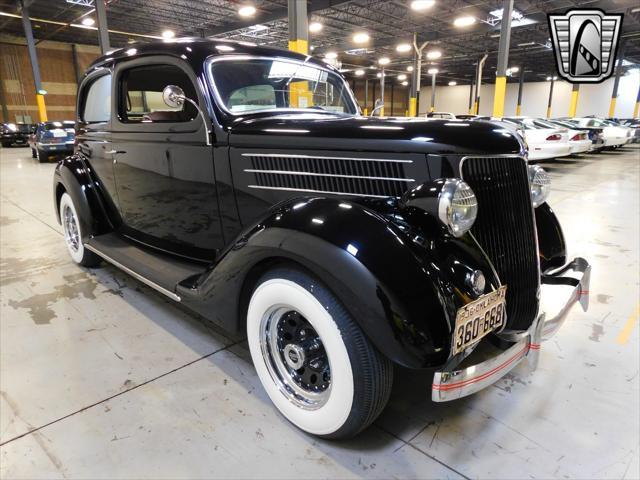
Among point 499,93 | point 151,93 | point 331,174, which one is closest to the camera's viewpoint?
point 331,174

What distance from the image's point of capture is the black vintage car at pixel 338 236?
4.64ft

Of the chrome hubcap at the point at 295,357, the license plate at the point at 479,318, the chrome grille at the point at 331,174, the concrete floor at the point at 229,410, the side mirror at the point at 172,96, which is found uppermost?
the side mirror at the point at 172,96

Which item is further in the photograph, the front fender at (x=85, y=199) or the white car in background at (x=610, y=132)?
the white car in background at (x=610, y=132)

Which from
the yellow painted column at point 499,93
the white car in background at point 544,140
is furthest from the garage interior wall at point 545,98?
→ the white car in background at point 544,140

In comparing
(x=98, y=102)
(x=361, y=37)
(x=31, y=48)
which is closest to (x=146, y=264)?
(x=98, y=102)

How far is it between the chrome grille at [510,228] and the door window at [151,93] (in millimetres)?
1609

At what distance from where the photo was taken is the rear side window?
10.1 ft

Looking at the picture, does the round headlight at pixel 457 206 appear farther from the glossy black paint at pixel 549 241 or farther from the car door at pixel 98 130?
the car door at pixel 98 130

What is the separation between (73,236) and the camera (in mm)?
3723

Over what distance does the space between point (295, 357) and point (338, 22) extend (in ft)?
62.5

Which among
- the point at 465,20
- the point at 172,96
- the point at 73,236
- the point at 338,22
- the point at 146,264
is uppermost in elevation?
the point at 338,22

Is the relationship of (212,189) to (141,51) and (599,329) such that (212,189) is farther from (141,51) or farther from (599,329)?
(599,329)

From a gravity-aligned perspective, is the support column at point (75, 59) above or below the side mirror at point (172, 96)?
above

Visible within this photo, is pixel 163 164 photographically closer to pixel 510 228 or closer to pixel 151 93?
pixel 151 93
